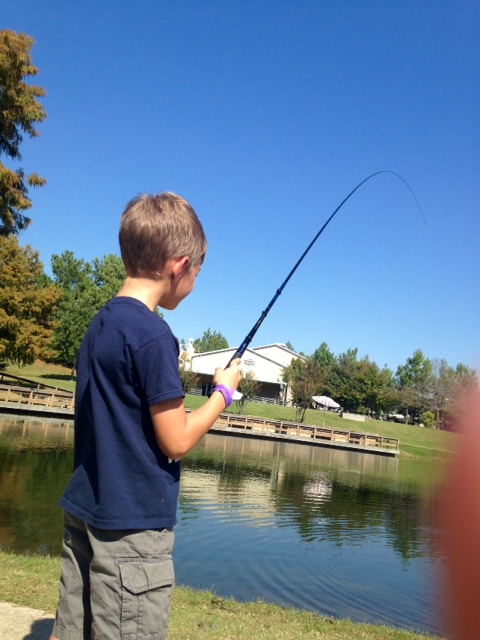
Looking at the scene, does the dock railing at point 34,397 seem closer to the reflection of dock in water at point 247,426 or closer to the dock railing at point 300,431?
the reflection of dock in water at point 247,426

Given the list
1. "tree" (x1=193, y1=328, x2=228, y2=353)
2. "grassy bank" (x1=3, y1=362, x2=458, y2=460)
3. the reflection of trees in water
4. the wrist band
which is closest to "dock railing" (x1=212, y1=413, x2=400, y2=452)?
"grassy bank" (x1=3, y1=362, x2=458, y2=460)

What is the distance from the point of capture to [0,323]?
99.9 ft

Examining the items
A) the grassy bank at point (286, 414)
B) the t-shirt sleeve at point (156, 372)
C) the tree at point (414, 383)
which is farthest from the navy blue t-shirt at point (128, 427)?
the tree at point (414, 383)

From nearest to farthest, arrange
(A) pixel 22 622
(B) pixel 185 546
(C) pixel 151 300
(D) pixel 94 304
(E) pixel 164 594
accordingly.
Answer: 1. (E) pixel 164 594
2. (C) pixel 151 300
3. (A) pixel 22 622
4. (B) pixel 185 546
5. (D) pixel 94 304

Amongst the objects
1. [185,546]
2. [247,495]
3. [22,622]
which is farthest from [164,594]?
[247,495]

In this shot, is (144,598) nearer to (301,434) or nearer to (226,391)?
(226,391)

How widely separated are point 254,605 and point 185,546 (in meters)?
4.26

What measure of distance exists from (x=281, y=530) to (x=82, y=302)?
1749 inches

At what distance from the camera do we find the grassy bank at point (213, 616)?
4.43 m

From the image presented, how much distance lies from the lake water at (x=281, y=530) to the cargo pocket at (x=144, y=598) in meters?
0.85

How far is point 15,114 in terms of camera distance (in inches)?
635

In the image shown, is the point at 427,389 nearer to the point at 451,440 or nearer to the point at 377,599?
the point at 377,599

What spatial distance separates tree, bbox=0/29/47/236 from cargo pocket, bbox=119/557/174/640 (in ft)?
52.5

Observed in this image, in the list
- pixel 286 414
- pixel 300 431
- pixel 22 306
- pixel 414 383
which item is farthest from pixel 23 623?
pixel 414 383
